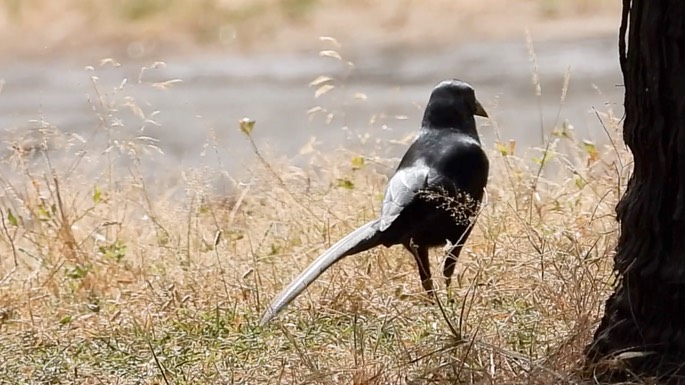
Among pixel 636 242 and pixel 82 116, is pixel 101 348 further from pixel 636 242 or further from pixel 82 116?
pixel 82 116

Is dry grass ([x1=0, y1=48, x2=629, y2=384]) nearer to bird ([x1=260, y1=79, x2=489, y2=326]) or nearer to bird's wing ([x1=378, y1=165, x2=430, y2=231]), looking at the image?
bird ([x1=260, y1=79, x2=489, y2=326])

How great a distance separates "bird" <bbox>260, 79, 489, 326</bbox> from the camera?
4.04 metres

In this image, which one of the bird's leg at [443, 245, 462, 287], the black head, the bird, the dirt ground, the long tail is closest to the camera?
the long tail

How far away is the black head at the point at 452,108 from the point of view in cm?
467

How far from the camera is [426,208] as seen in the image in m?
4.23

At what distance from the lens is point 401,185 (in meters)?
4.26

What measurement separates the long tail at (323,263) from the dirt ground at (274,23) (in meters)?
9.54

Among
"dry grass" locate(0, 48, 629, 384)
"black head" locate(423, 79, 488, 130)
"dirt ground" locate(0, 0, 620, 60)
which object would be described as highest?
"black head" locate(423, 79, 488, 130)

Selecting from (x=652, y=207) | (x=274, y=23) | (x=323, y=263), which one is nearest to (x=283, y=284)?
(x=323, y=263)

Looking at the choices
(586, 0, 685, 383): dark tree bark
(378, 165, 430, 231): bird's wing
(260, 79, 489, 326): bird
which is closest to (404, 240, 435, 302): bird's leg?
(260, 79, 489, 326): bird

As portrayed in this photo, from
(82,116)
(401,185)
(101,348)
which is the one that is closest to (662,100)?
(401,185)

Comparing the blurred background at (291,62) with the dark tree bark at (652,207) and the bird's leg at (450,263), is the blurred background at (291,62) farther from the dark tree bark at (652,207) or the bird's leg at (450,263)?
the dark tree bark at (652,207)

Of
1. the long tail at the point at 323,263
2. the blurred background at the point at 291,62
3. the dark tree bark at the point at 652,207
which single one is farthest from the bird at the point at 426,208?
the blurred background at the point at 291,62

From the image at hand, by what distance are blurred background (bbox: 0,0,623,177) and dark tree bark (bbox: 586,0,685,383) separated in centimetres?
508
